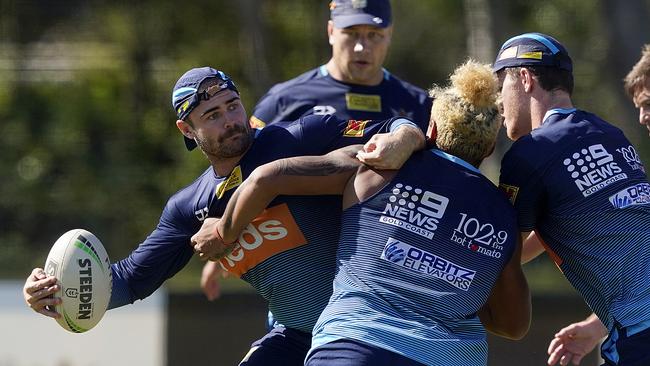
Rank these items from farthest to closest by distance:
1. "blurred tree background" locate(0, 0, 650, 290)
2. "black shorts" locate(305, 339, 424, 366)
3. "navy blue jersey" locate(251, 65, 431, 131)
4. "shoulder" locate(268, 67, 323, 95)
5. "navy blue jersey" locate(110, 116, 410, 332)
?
"blurred tree background" locate(0, 0, 650, 290)
"shoulder" locate(268, 67, 323, 95)
"navy blue jersey" locate(251, 65, 431, 131)
"navy blue jersey" locate(110, 116, 410, 332)
"black shorts" locate(305, 339, 424, 366)

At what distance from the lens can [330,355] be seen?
3.37 meters

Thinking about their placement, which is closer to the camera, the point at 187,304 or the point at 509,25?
the point at 187,304

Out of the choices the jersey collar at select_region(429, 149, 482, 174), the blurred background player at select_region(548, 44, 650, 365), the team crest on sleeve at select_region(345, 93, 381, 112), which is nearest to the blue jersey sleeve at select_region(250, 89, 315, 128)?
the team crest on sleeve at select_region(345, 93, 381, 112)

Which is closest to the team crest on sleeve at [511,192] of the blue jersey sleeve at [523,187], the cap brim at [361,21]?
the blue jersey sleeve at [523,187]

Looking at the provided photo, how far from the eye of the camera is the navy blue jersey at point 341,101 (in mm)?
5625

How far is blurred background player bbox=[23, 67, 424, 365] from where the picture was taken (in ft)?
13.2

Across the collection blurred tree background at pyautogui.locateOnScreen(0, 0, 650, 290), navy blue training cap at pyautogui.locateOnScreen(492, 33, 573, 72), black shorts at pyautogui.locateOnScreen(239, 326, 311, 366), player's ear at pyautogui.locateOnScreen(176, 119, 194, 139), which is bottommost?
blurred tree background at pyautogui.locateOnScreen(0, 0, 650, 290)

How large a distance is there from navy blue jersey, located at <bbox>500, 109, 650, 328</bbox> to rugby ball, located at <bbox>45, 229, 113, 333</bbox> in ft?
5.09

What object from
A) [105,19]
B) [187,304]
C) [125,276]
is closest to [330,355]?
[125,276]

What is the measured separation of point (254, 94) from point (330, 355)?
8.11 meters

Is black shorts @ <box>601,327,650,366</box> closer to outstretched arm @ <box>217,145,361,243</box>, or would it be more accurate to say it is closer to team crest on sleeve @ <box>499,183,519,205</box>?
team crest on sleeve @ <box>499,183,519,205</box>

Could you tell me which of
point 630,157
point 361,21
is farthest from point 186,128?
point 361,21

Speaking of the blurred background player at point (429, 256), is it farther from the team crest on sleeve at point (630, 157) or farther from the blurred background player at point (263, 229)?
the team crest on sleeve at point (630, 157)

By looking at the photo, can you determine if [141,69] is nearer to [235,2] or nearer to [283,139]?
[235,2]
